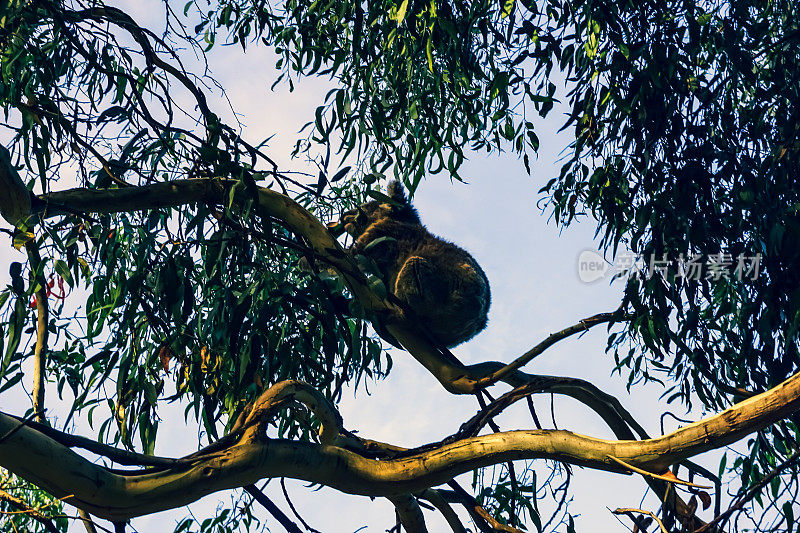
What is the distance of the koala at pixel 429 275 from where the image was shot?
5023 mm

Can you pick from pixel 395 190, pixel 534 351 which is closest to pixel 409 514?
pixel 534 351

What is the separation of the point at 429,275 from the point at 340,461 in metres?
2.34

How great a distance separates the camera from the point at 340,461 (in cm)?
281

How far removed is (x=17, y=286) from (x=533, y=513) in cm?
234

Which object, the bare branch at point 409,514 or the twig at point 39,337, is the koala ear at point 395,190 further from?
the twig at point 39,337

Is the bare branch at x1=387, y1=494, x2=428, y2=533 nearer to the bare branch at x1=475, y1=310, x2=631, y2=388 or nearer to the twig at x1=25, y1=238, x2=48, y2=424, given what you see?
the bare branch at x1=475, y1=310, x2=631, y2=388

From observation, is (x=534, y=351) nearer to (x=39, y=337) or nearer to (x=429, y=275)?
(x=429, y=275)

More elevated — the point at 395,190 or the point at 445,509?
the point at 395,190

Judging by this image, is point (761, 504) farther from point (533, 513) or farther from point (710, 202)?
point (710, 202)

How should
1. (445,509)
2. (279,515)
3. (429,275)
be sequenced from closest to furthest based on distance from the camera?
(279,515) → (445,509) → (429,275)

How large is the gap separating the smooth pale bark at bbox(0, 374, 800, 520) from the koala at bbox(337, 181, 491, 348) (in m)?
2.02

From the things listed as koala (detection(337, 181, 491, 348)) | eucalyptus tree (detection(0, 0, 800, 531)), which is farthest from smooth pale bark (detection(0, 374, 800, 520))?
koala (detection(337, 181, 491, 348))

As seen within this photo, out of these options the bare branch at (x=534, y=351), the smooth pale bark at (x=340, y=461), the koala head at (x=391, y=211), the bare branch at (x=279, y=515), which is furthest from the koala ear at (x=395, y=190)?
the smooth pale bark at (x=340, y=461)

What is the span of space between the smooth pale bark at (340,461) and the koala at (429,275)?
2019 mm
